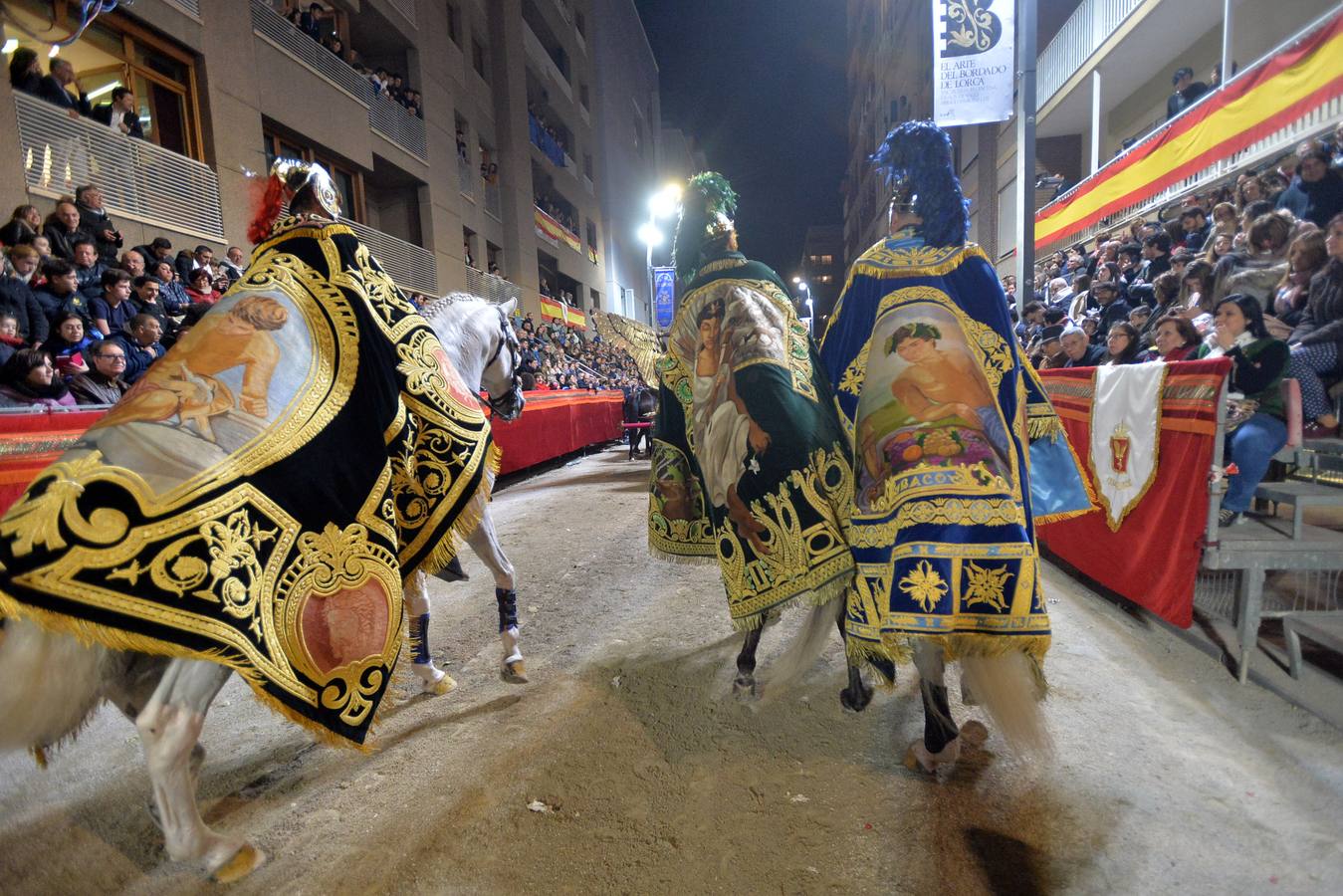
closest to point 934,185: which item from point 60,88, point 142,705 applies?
point 142,705

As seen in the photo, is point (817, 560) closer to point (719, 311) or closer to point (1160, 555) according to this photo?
point (719, 311)

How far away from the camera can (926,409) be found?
2303mm

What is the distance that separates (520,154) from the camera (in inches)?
910

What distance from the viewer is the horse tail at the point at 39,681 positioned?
166cm

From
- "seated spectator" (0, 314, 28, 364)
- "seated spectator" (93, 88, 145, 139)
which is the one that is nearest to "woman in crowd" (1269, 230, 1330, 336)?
"seated spectator" (0, 314, 28, 364)

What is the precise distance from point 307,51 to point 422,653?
1388 centimetres

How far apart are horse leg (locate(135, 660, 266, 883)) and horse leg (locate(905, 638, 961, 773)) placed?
7.43 feet

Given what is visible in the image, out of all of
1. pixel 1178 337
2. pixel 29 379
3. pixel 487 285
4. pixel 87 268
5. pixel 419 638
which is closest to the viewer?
pixel 419 638

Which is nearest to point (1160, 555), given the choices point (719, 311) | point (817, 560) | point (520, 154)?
point (817, 560)

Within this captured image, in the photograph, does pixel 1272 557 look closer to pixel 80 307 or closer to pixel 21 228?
pixel 80 307

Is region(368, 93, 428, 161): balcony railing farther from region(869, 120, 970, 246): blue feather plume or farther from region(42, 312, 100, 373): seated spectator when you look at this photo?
region(869, 120, 970, 246): blue feather plume

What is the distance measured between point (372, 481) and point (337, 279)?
82 cm

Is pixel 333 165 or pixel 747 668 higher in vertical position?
pixel 333 165

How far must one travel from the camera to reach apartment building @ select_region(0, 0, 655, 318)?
27.5ft
